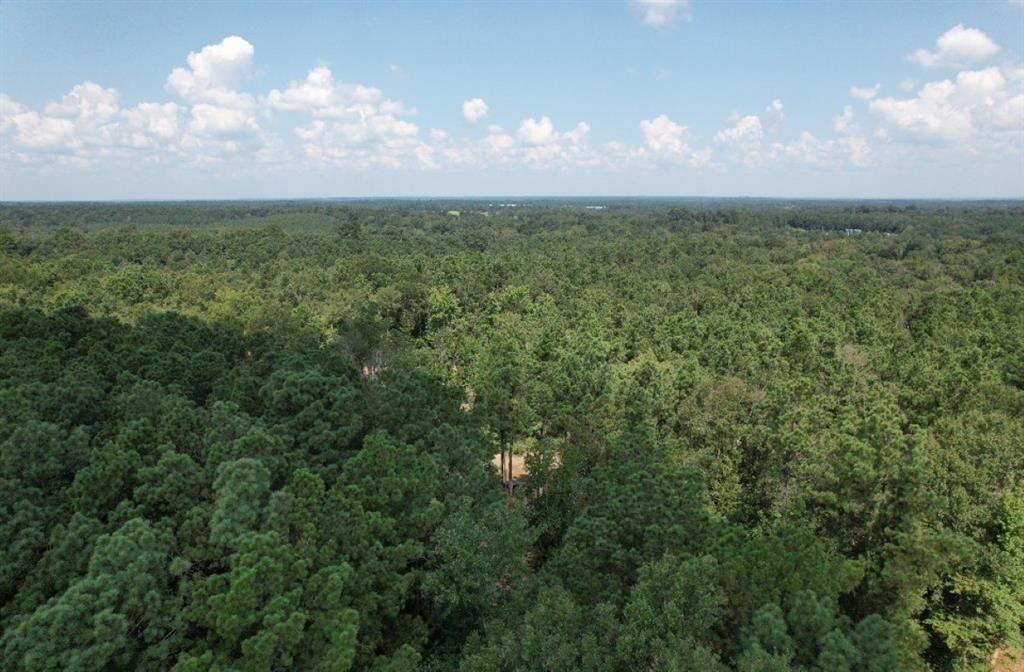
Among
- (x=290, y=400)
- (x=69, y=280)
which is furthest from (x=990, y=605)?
(x=69, y=280)

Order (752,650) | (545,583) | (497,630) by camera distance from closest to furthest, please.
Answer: (752,650) → (497,630) → (545,583)

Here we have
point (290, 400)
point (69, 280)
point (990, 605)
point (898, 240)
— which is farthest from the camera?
point (898, 240)

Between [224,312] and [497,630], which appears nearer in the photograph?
[497,630]

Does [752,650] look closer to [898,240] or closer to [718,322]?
[718,322]

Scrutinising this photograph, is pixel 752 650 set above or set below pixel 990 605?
above

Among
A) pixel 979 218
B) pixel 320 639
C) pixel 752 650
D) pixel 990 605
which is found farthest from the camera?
pixel 979 218

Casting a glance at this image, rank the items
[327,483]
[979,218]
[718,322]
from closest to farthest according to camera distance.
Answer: [327,483] < [718,322] < [979,218]

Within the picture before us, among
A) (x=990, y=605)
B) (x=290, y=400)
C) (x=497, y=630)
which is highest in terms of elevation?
(x=290, y=400)

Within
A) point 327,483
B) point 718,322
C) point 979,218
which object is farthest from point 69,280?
point 979,218

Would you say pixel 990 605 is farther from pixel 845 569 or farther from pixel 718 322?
pixel 718 322
